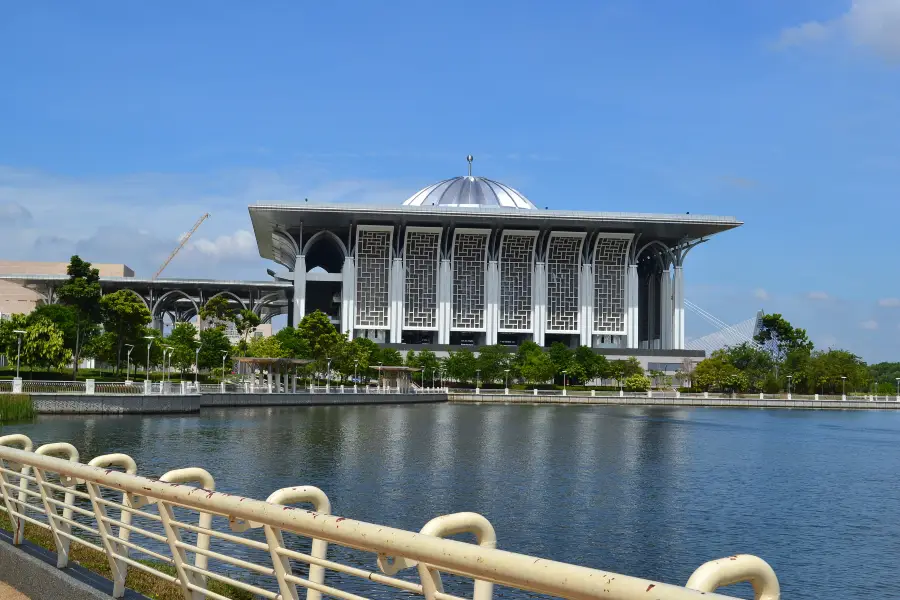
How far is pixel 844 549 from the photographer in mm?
21641

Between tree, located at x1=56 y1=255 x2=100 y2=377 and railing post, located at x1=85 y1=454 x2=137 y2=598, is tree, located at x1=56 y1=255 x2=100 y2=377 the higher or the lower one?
the higher one

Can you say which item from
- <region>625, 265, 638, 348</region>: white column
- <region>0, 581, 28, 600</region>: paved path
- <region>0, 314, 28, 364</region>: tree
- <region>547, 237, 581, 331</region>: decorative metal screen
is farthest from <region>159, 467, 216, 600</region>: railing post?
<region>625, 265, 638, 348</region>: white column

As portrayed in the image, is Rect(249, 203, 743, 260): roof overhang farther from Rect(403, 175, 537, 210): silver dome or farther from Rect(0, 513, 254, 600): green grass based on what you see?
Rect(0, 513, 254, 600): green grass

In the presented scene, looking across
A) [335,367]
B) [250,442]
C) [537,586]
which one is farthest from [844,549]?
[335,367]

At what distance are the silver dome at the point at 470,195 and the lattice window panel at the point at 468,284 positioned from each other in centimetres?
1758

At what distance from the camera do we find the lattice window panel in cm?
12394

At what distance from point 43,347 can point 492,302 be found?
6541cm

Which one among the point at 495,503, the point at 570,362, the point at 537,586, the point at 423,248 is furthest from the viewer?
the point at 423,248

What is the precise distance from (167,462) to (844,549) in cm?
2114

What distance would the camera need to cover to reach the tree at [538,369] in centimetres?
10969

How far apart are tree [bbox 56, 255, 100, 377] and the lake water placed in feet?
53.5

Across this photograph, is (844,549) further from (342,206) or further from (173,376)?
(342,206)

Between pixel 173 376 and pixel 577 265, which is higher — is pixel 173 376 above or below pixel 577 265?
below

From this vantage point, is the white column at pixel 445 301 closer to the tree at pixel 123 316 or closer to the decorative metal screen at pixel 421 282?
the decorative metal screen at pixel 421 282
